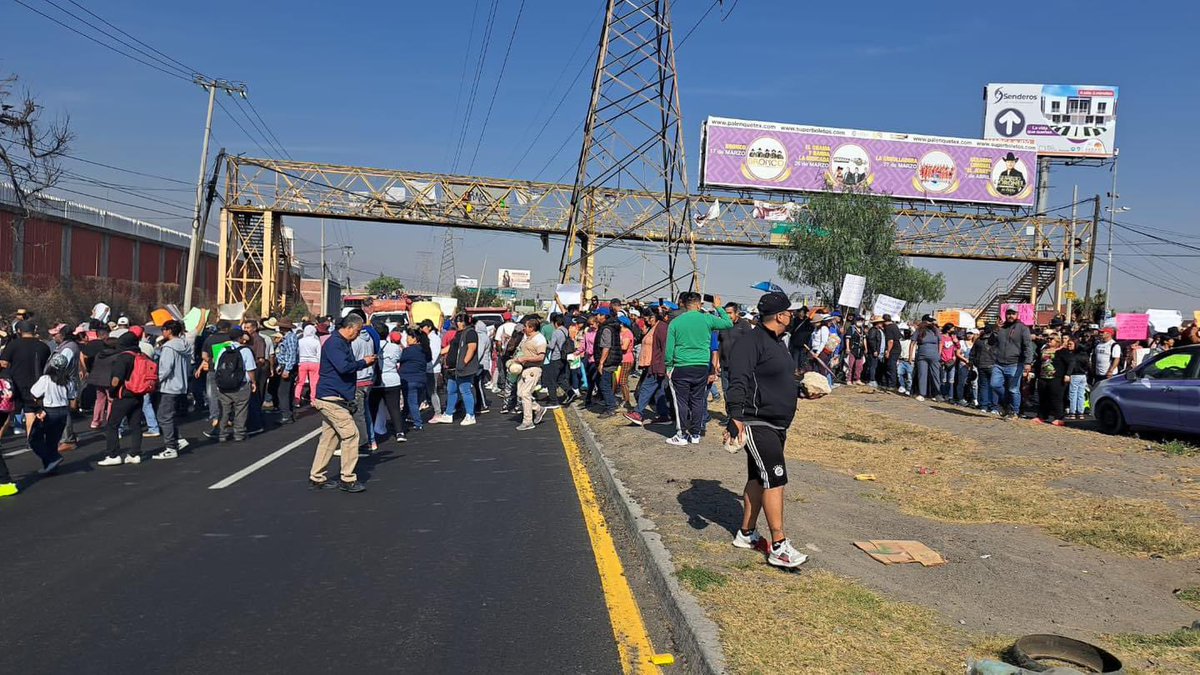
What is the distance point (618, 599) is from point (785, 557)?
110 centimetres

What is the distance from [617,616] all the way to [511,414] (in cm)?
1115

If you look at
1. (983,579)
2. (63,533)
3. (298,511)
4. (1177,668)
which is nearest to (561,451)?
(298,511)

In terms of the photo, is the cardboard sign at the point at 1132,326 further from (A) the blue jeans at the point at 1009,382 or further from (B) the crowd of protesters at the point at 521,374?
(A) the blue jeans at the point at 1009,382

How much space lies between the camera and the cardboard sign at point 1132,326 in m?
17.0

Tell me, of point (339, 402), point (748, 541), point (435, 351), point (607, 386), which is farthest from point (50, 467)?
point (607, 386)

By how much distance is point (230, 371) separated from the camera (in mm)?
12055

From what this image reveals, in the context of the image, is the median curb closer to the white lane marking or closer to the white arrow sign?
the white lane marking

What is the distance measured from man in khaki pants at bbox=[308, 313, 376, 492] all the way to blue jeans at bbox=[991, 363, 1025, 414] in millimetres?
11547

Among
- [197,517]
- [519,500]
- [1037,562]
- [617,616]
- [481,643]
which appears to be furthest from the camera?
[519,500]

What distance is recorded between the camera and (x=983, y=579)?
5.61 meters

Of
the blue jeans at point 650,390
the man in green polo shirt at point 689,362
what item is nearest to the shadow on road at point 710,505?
the man in green polo shirt at point 689,362

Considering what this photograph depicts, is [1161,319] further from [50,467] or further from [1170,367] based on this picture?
[50,467]

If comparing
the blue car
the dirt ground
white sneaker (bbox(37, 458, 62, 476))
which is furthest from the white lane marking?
the blue car

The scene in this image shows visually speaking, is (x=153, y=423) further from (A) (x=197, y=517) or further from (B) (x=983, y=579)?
(B) (x=983, y=579)
